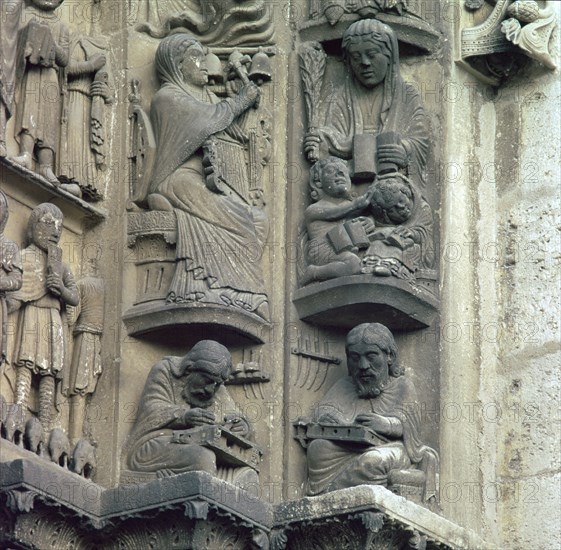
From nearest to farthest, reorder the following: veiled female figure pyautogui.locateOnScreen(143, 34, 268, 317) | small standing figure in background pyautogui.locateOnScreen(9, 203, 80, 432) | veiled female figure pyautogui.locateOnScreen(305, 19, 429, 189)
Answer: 1. small standing figure in background pyautogui.locateOnScreen(9, 203, 80, 432)
2. veiled female figure pyautogui.locateOnScreen(143, 34, 268, 317)
3. veiled female figure pyautogui.locateOnScreen(305, 19, 429, 189)

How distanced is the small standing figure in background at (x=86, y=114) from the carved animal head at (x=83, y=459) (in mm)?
1312

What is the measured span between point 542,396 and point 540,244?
80 cm

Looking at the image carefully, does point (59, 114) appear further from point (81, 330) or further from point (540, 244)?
point (540, 244)

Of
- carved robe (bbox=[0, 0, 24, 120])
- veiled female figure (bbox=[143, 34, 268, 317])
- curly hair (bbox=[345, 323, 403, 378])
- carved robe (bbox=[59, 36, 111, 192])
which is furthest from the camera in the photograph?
carved robe (bbox=[59, 36, 111, 192])

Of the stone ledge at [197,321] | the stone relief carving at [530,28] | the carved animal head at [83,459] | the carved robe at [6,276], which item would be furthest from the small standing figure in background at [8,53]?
the stone relief carving at [530,28]

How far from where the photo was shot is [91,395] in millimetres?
14656

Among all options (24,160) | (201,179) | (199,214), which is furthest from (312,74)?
(24,160)

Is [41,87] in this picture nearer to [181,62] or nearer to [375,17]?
[181,62]

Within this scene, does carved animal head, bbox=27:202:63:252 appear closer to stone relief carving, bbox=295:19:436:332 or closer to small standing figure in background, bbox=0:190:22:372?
small standing figure in background, bbox=0:190:22:372

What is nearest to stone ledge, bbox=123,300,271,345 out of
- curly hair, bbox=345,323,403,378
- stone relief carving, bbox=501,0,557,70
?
curly hair, bbox=345,323,403,378

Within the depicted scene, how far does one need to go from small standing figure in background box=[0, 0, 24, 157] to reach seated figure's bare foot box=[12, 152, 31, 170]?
8 cm

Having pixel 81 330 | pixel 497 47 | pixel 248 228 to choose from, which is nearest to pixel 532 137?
pixel 497 47

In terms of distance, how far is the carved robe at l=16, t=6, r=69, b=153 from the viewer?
14.8 meters

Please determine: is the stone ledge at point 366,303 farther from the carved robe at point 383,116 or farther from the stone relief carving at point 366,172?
the carved robe at point 383,116
